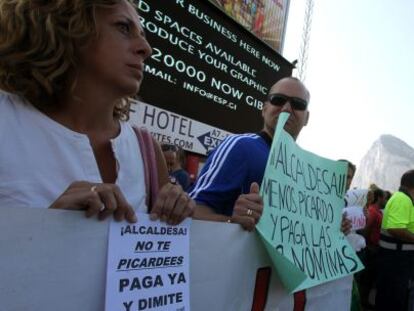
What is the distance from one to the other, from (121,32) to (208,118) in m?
1.90

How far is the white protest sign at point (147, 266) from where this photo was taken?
0.67 metres

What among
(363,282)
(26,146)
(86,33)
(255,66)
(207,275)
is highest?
(255,66)

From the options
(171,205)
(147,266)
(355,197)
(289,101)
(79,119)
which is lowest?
(355,197)

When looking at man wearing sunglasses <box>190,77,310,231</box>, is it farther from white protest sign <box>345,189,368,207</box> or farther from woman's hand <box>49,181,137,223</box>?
white protest sign <box>345,189,368,207</box>

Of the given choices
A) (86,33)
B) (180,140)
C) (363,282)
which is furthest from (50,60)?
(363,282)

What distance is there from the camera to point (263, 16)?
3.64 metres

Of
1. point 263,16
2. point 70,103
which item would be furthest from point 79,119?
point 263,16

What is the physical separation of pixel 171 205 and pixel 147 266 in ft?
0.41

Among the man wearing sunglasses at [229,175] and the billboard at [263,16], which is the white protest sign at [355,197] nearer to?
the billboard at [263,16]

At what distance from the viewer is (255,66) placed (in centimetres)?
332

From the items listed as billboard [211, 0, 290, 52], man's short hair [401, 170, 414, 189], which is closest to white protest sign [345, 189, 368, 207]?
man's short hair [401, 170, 414, 189]

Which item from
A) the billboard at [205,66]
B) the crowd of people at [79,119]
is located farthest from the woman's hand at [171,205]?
the billboard at [205,66]

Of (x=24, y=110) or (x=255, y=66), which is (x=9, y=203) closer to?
(x=24, y=110)

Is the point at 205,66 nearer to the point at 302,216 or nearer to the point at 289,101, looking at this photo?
the point at 289,101
